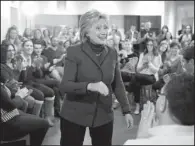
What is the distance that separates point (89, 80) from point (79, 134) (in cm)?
32

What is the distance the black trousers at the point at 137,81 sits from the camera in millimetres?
5828

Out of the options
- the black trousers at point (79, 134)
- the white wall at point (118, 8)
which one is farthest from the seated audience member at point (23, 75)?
the white wall at point (118, 8)

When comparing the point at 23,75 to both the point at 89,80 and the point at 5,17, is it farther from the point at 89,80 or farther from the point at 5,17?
the point at 5,17

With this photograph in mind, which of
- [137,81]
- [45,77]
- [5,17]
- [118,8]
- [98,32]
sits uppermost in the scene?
[118,8]

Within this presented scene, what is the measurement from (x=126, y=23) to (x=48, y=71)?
6427 millimetres

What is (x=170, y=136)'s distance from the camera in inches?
45.7

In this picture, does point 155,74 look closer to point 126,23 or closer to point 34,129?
point 34,129

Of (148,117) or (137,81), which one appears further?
(137,81)

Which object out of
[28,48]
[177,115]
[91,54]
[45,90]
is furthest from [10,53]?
[177,115]

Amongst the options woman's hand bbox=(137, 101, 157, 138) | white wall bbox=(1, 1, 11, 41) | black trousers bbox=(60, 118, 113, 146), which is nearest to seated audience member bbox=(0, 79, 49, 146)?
black trousers bbox=(60, 118, 113, 146)

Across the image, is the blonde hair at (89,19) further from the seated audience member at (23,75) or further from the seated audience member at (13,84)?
the seated audience member at (23,75)

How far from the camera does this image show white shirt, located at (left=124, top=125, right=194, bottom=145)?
1139 mm

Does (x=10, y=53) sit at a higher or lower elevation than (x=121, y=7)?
lower

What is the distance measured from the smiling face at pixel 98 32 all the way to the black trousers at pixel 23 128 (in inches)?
51.9
